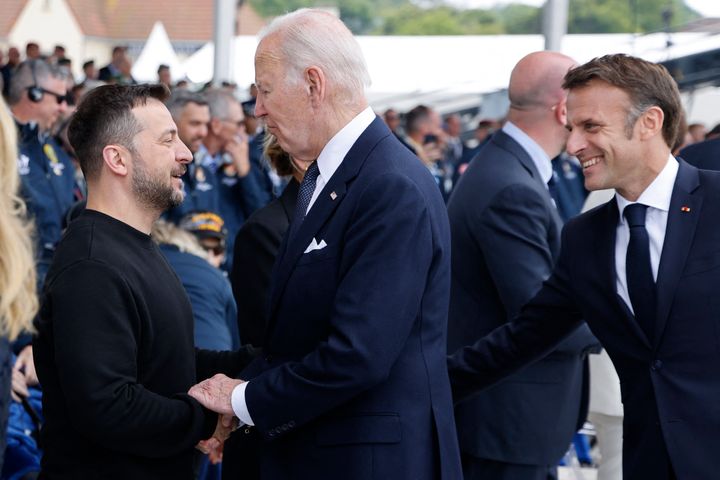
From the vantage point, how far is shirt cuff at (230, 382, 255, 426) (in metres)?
2.46

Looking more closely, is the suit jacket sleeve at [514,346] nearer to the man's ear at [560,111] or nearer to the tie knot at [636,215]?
the tie knot at [636,215]

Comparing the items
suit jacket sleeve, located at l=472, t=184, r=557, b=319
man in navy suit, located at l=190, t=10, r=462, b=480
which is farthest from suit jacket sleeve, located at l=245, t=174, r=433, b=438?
suit jacket sleeve, located at l=472, t=184, r=557, b=319

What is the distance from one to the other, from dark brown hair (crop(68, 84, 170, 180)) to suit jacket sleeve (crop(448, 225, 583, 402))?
3.79 feet

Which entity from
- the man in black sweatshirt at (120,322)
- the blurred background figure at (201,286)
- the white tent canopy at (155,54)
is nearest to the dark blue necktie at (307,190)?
→ the man in black sweatshirt at (120,322)

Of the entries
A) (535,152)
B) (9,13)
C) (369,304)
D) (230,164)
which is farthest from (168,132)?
(9,13)

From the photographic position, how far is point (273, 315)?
2.52 m

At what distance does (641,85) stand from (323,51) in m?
0.83

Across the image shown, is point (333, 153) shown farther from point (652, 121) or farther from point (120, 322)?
point (652, 121)

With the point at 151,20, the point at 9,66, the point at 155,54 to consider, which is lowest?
the point at 9,66

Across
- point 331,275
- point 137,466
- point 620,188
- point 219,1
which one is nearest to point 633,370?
point 620,188

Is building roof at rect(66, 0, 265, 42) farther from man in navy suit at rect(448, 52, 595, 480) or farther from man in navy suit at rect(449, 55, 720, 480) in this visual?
man in navy suit at rect(449, 55, 720, 480)

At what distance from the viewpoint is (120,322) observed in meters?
2.45

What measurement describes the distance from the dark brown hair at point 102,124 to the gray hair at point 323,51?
0.48 meters

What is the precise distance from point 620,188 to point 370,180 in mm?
704
